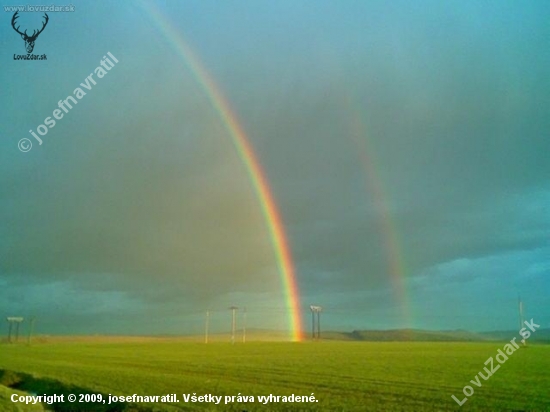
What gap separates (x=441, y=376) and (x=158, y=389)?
99.0 feet

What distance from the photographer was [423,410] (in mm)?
34219

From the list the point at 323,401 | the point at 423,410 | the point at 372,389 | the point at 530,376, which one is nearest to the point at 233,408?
the point at 323,401

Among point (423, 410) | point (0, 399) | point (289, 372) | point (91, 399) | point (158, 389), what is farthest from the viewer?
point (289, 372)

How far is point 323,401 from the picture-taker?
37906 millimetres

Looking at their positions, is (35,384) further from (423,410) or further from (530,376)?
(530,376)

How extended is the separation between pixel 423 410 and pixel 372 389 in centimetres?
1187

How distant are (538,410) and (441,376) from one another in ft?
78.5

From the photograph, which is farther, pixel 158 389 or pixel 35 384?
pixel 35 384

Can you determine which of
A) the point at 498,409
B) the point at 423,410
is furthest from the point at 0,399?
the point at 498,409

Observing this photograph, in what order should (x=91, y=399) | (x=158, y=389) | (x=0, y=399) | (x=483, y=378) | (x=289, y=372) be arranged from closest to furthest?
(x=0, y=399) → (x=91, y=399) → (x=158, y=389) → (x=483, y=378) → (x=289, y=372)

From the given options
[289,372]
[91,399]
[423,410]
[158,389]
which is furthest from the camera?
[289,372]

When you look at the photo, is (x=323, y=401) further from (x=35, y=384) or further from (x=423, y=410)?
(x=35, y=384)

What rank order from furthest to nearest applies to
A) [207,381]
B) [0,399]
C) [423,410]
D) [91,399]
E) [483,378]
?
[483,378] → [207,381] → [91,399] → [0,399] → [423,410]

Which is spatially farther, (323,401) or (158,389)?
(158,389)
